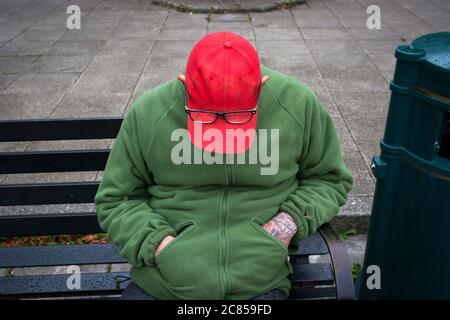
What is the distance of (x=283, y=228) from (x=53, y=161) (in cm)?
123

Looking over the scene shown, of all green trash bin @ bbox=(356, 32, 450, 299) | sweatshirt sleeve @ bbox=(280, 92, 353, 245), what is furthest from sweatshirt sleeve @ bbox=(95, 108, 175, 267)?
green trash bin @ bbox=(356, 32, 450, 299)

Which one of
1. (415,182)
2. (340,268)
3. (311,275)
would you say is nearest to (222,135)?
(340,268)

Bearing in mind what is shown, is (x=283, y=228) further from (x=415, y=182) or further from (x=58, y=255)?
(x=58, y=255)

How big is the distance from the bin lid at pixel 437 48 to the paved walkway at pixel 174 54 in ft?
5.12

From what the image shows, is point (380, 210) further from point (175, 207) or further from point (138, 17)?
point (138, 17)

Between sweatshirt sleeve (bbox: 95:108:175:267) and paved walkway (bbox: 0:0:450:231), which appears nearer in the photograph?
sweatshirt sleeve (bbox: 95:108:175:267)

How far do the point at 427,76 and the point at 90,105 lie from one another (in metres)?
3.85

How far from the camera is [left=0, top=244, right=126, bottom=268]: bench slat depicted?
8.09ft

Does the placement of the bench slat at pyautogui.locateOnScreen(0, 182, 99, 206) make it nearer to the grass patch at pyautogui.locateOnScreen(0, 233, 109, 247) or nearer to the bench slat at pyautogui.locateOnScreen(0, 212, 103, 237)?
the bench slat at pyautogui.locateOnScreen(0, 212, 103, 237)

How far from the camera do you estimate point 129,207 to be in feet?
6.48

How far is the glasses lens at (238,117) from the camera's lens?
5.41ft

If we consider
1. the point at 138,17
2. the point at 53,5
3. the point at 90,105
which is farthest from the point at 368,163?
the point at 53,5

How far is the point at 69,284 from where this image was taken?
242 centimetres

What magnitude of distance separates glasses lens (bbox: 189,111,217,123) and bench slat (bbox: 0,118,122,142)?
30.5 inches
